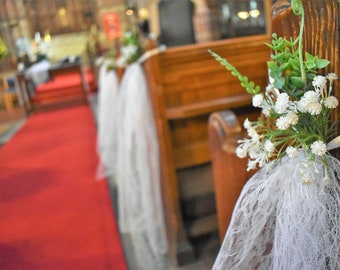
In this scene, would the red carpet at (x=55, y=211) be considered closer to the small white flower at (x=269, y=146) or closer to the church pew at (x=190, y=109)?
the church pew at (x=190, y=109)

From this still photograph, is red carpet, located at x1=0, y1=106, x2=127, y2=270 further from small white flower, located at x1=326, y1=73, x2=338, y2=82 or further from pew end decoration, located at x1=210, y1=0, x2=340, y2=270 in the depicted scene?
small white flower, located at x1=326, y1=73, x2=338, y2=82

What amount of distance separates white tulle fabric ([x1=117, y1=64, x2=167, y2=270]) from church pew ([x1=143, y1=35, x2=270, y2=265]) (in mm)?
100

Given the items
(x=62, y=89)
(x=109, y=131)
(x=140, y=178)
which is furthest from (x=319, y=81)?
(x=62, y=89)

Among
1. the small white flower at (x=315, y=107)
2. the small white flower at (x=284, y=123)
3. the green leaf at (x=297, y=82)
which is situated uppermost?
the green leaf at (x=297, y=82)

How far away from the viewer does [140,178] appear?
221 centimetres

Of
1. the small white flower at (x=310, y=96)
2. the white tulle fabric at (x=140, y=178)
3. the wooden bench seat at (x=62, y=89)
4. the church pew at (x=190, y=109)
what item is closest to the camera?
the small white flower at (x=310, y=96)

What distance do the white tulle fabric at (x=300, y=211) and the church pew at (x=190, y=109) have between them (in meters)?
1.02

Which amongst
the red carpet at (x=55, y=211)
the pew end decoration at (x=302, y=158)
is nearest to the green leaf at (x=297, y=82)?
the pew end decoration at (x=302, y=158)

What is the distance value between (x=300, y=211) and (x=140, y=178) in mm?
1527

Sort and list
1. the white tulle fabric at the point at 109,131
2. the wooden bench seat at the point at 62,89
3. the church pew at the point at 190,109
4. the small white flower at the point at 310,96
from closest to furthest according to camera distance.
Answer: the small white flower at the point at 310,96 → the church pew at the point at 190,109 → the white tulle fabric at the point at 109,131 → the wooden bench seat at the point at 62,89

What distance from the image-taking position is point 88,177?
3303mm

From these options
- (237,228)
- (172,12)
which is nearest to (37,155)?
(172,12)

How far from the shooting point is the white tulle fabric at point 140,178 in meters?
2.05

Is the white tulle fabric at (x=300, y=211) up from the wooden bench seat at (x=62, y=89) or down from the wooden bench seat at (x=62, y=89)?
up
